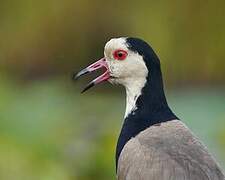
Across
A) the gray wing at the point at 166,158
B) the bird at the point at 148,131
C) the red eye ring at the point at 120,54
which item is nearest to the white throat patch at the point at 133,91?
the bird at the point at 148,131

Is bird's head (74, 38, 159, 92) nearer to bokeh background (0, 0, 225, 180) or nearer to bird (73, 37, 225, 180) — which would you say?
bird (73, 37, 225, 180)

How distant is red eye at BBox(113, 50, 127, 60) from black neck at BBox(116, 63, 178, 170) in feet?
0.72

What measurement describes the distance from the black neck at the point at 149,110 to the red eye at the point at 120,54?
0.72 feet

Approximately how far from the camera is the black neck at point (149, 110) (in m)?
7.79

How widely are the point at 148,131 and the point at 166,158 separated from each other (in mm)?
437

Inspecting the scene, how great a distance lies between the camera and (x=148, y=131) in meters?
7.69

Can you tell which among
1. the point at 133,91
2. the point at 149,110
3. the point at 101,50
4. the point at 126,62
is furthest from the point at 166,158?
the point at 101,50

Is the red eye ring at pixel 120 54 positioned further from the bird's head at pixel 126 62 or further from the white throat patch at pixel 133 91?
the white throat patch at pixel 133 91

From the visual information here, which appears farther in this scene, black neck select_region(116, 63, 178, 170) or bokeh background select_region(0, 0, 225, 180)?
bokeh background select_region(0, 0, 225, 180)

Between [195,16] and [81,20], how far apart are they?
1.47m

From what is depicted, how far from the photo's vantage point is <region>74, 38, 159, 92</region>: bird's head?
7.78 m

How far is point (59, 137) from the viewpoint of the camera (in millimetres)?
10656

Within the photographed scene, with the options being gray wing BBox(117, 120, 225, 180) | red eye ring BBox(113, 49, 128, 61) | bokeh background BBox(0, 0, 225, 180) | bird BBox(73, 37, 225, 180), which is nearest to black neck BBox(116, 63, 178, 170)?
bird BBox(73, 37, 225, 180)

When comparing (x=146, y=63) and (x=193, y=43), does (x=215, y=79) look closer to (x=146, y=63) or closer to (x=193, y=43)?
(x=193, y=43)
